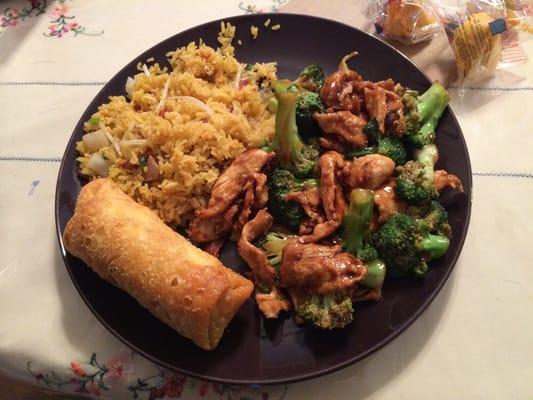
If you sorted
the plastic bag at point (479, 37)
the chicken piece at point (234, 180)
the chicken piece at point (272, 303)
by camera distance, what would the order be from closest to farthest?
the chicken piece at point (272, 303)
the chicken piece at point (234, 180)
the plastic bag at point (479, 37)

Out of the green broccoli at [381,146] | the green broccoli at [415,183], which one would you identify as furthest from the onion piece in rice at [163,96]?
the green broccoli at [415,183]

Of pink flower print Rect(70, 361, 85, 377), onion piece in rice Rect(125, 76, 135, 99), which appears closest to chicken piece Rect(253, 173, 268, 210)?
onion piece in rice Rect(125, 76, 135, 99)

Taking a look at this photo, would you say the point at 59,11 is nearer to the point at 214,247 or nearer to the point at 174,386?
the point at 214,247

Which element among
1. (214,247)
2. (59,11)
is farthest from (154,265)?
(59,11)

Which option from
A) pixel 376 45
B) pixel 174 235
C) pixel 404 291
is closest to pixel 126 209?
pixel 174 235

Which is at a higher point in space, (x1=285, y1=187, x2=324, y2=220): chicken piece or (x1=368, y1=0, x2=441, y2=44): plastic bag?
(x1=368, y1=0, x2=441, y2=44): plastic bag

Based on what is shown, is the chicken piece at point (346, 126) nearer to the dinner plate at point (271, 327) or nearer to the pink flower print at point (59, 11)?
the dinner plate at point (271, 327)

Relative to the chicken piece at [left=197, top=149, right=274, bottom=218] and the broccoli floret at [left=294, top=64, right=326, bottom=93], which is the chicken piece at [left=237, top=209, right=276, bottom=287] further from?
the broccoli floret at [left=294, top=64, right=326, bottom=93]

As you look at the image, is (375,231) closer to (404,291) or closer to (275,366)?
(404,291)
